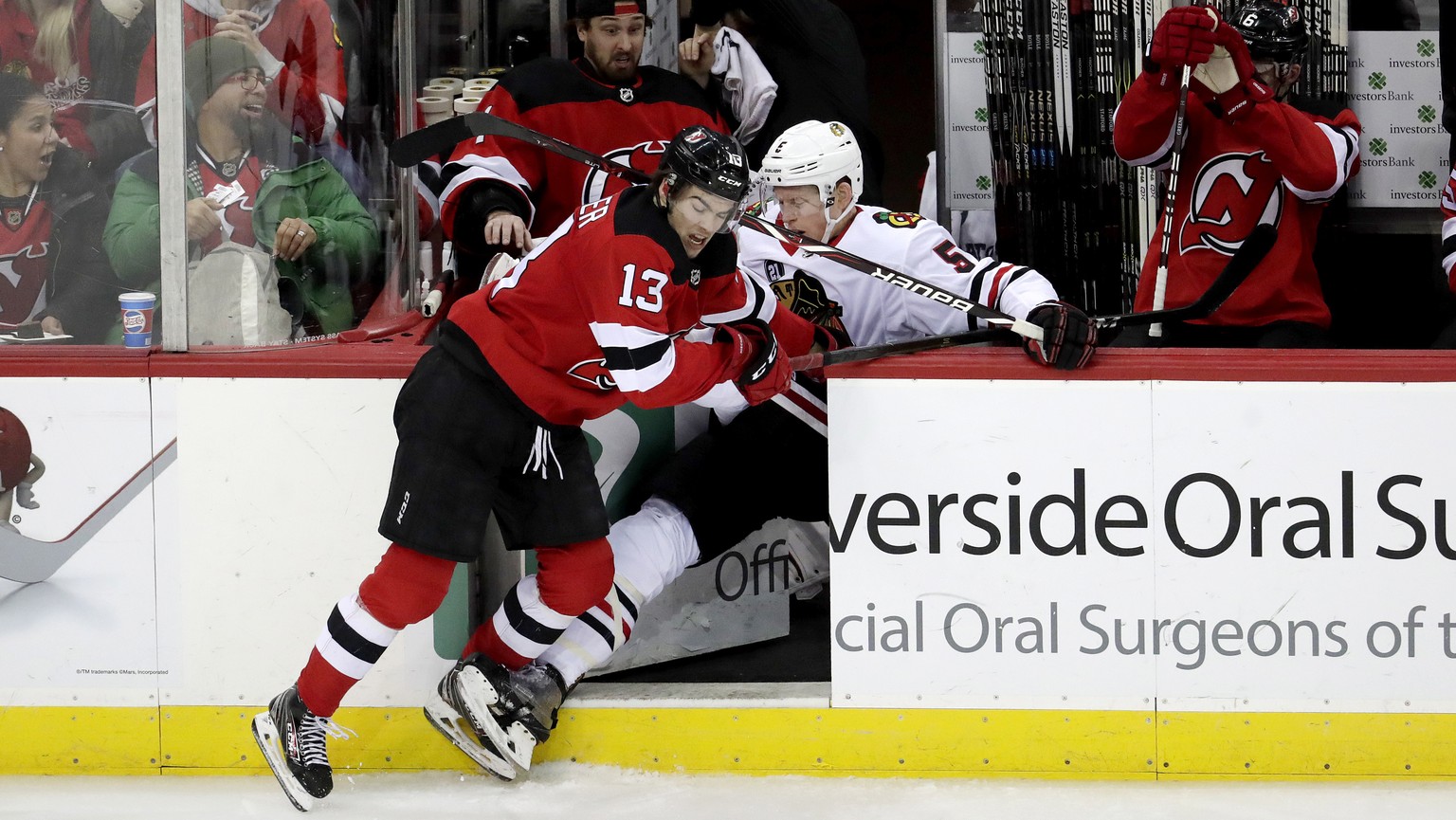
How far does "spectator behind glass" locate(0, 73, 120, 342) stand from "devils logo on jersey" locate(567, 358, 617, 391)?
0.88 m

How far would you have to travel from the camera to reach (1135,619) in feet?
8.39

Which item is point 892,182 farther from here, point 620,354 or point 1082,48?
point 620,354

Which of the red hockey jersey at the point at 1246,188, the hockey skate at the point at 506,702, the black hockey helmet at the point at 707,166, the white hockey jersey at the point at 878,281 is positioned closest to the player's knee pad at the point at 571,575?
the hockey skate at the point at 506,702

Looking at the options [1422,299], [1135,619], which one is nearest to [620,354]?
[1135,619]

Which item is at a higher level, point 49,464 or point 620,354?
point 620,354

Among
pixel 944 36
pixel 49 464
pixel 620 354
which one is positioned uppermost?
pixel 944 36

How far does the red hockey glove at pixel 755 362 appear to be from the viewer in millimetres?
2428

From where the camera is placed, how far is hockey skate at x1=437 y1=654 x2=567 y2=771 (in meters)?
2.51

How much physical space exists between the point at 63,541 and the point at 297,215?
714 mm

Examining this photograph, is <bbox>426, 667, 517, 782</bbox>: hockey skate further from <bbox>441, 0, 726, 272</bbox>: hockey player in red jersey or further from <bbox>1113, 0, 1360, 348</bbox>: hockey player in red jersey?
<bbox>1113, 0, 1360, 348</bbox>: hockey player in red jersey

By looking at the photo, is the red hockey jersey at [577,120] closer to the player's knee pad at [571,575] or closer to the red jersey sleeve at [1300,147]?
the player's knee pad at [571,575]

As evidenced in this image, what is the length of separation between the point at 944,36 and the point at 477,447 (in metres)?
1.81

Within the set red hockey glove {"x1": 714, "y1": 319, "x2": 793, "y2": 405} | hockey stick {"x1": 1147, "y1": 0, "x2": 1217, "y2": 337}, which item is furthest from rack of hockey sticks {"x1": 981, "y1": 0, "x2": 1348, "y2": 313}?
red hockey glove {"x1": 714, "y1": 319, "x2": 793, "y2": 405}

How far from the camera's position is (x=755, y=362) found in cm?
244
